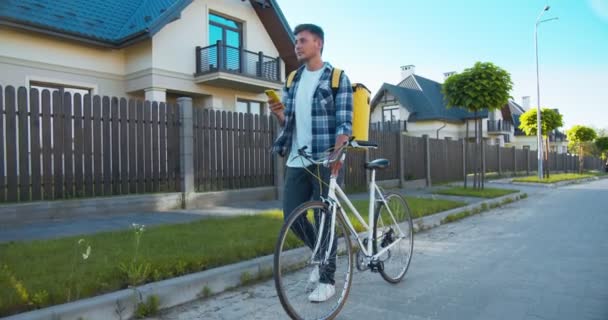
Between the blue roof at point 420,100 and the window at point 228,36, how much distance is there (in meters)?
20.2

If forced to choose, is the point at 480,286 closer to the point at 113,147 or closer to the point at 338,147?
the point at 338,147

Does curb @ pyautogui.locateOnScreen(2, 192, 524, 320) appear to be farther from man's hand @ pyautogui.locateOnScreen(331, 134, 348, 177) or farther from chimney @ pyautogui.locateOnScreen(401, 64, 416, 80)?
chimney @ pyautogui.locateOnScreen(401, 64, 416, 80)

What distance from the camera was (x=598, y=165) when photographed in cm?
5166

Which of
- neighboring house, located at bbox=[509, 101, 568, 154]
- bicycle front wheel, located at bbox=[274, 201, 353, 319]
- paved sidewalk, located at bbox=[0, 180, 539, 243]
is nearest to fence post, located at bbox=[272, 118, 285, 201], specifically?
paved sidewalk, located at bbox=[0, 180, 539, 243]

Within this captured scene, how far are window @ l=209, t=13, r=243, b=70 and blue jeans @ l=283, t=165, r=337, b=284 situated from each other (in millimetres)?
13132

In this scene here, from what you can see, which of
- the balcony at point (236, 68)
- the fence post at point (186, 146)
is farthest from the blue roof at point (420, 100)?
the fence post at point (186, 146)

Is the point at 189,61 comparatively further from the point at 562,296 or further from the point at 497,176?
the point at 497,176

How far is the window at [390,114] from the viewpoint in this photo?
37406 millimetres

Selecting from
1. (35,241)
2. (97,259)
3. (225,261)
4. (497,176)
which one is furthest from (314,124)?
Result: (497,176)

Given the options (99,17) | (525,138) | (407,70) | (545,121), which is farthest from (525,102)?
(99,17)

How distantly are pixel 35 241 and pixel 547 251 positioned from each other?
598 cm

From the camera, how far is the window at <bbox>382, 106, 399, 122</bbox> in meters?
37.4

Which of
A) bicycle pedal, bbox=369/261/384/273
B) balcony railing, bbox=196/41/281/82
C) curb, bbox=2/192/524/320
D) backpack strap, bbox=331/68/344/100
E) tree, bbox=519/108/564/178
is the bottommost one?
curb, bbox=2/192/524/320

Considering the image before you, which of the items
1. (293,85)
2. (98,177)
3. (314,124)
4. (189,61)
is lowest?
(98,177)
